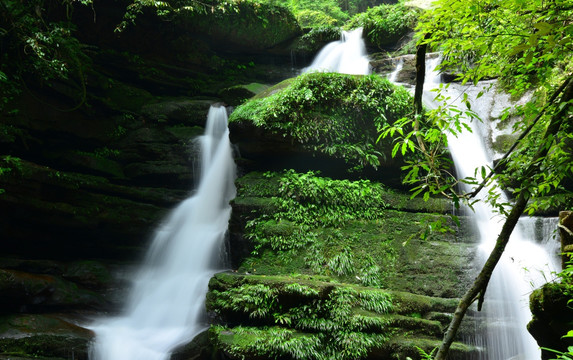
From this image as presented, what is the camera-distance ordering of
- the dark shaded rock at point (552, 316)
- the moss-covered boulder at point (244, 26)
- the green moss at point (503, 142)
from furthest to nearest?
the moss-covered boulder at point (244, 26) → the green moss at point (503, 142) → the dark shaded rock at point (552, 316)

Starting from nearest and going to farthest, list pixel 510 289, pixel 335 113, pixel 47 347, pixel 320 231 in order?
pixel 47 347 < pixel 510 289 < pixel 320 231 < pixel 335 113

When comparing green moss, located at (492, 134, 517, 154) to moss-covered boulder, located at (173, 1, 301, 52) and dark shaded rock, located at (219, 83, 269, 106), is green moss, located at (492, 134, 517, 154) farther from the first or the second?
moss-covered boulder, located at (173, 1, 301, 52)

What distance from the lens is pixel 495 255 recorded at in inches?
70.0

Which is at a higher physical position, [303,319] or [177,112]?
[177,112]

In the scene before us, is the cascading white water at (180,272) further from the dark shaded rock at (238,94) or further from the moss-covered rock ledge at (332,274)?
the moss-covered rock ledge at (332,274)

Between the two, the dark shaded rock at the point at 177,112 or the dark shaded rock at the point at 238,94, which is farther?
the dark shaded rock at the point at 238,94

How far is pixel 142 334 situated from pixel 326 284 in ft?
11.7

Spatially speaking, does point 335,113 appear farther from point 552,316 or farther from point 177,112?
point 552,316

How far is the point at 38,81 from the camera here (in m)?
8.24

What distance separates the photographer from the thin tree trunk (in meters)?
1.63

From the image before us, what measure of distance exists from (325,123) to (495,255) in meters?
6.24

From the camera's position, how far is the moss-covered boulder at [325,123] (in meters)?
7.71

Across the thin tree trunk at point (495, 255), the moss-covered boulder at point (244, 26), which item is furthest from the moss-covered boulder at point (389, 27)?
the thin tree trunk at point (495, 255)

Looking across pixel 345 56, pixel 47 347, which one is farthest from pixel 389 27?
pixel 47 347
